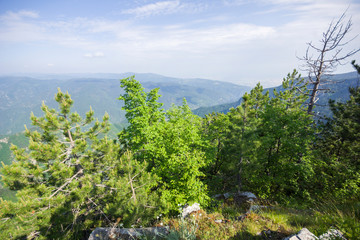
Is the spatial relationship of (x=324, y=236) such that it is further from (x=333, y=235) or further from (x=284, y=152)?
(x=284, y=152)

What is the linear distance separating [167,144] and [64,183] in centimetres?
831

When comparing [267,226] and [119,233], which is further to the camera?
[119,233]

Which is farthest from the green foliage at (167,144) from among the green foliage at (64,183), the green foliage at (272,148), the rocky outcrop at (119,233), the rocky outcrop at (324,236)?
the rocky outcrop at (324,236)

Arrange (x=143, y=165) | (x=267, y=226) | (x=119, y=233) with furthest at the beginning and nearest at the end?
(x=143, y=165) → (x=119, y=233) → (x=267, y=226)

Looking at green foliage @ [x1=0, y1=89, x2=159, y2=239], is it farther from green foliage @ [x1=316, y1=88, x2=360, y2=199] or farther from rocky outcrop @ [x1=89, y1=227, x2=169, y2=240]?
green foliage @ [x1=316, y1=88, x2=360, y2=199]

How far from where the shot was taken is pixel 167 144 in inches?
614

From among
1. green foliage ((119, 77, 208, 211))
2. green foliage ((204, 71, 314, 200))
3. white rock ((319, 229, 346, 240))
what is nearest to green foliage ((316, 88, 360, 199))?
green foliage ((204, 71, 314, 200))

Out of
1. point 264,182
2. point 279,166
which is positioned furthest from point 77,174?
point 279,166

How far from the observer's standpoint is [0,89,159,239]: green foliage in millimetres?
10078

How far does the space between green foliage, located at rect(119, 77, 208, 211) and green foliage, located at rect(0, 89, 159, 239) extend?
2240 mm

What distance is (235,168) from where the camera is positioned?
15.4 metres

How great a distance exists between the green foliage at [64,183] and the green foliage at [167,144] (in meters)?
2.24

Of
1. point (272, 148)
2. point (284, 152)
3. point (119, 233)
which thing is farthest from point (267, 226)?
point (272, 148)

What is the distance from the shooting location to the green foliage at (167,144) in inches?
524
